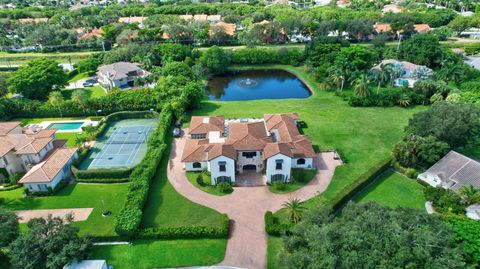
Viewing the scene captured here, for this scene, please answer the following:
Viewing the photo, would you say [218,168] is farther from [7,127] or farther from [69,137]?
[7,127]

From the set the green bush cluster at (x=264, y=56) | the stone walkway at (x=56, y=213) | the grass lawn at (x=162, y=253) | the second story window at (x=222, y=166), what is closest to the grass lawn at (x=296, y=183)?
the second story window at (x=222, y=166)

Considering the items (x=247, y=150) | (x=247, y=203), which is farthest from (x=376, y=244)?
(x=247, y=150)

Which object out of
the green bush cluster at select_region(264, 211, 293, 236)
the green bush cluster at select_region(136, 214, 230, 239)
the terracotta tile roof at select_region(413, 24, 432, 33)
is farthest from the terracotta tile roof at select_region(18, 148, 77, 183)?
the terracotta tile roof at select_region(413, 24, 432, 33)

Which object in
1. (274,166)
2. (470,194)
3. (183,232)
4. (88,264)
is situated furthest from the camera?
(274,166)

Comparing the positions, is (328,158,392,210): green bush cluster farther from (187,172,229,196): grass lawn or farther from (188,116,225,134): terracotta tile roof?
(188,116,225,134): terracotta tile roof

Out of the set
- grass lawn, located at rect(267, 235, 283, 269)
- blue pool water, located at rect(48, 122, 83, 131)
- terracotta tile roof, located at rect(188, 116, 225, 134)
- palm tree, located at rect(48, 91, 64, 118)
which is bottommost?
grass lawn, located at rect(267, 235, 283, 269)

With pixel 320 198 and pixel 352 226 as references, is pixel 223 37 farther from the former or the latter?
pixel 352 226

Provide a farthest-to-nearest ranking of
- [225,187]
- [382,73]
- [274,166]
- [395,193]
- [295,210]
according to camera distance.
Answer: [382,73] → [274,166] → [225,187] → [395,193] → [295,210]
